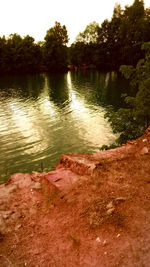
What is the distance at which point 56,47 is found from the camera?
88.9 meters

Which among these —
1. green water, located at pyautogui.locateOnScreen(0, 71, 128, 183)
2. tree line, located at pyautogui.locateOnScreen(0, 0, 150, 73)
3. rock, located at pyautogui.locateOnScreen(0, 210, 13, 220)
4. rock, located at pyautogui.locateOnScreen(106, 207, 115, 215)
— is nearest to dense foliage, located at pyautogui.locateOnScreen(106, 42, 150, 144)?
green water, located at pyautogui.locateOnScreen(0, 71, 128, 183)

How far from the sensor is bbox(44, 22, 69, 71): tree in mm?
87625

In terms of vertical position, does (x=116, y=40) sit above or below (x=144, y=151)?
above

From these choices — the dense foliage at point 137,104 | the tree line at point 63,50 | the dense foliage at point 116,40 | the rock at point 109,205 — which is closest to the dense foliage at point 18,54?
the tree line at point 63,50

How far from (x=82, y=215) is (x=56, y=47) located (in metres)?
98.9

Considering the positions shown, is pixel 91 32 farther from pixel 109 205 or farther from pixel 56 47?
pixel 109 205

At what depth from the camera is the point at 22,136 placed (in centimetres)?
1884

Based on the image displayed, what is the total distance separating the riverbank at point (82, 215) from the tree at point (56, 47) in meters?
94.8

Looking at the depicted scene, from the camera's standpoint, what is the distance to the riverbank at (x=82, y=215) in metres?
3.82

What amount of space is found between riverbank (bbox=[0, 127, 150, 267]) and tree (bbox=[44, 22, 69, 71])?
9480 cm

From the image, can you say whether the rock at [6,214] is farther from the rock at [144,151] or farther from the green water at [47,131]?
the green water at [47,131]

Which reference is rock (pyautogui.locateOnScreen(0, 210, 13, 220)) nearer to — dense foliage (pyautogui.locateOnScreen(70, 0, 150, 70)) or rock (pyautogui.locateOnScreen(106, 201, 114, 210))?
rock (pyautogui.locateOnScreen(106, 201, 114, 210))

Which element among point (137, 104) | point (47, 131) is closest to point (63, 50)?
point (47, 131)

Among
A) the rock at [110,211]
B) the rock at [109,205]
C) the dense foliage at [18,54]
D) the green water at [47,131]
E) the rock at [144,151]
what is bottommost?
the green water at [47,131]
